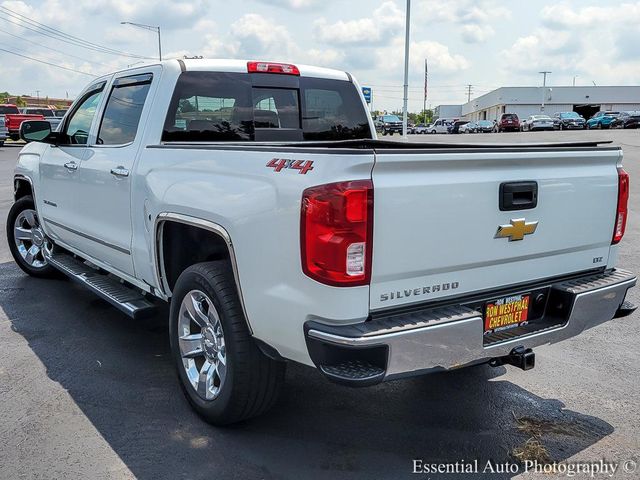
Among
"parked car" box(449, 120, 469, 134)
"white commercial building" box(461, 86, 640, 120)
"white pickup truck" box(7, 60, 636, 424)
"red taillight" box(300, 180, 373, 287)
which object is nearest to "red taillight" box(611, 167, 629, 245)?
"white pickup truck" box(7, 60, 636, 424)

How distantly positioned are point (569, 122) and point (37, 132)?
4628 cm

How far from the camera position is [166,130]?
418 centimetres

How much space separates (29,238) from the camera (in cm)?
666

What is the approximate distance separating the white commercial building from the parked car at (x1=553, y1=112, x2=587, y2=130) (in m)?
30.5

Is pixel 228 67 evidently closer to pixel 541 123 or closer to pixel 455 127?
pixel 541 123

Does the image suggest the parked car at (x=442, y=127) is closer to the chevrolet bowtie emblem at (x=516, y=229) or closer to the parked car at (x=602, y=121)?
the parked car at (x=602, y=121)

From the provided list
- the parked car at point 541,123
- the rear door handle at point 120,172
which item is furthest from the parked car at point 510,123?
the rear door handle at point 120,172

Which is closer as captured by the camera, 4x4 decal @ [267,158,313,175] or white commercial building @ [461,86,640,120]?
4x4 decal @ [267,158,313,175]

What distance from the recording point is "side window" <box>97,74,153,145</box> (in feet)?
14.5

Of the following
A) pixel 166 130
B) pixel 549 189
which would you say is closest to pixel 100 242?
pixel 166 130

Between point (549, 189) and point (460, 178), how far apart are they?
637mm

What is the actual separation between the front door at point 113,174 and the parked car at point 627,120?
154 ft

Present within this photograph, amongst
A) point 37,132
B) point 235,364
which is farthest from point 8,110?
point 235,364

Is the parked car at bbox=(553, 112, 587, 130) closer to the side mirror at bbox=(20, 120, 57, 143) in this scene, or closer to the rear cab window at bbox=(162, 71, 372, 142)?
the rear cab window at bbox=(162, 71, 372, 142)
